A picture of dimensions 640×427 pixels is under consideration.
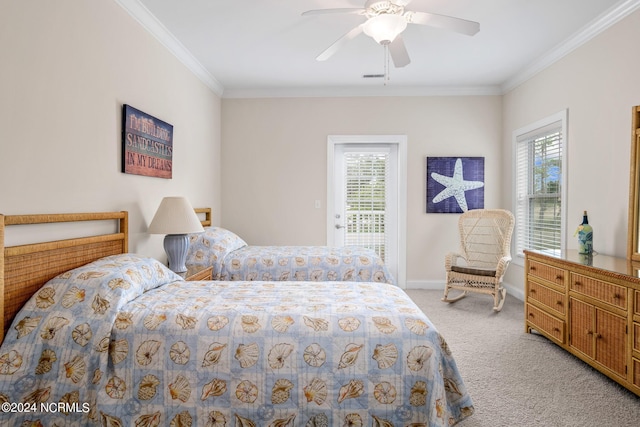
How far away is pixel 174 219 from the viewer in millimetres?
2814

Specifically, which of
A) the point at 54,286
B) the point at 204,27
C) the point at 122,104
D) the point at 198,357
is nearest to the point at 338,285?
the point at 198,357

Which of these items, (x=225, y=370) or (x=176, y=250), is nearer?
(x=225, y=370)

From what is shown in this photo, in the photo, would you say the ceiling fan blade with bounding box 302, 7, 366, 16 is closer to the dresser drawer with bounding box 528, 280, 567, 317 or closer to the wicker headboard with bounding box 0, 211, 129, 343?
the wicker headboard with bounding box 0, 211, 129, 343

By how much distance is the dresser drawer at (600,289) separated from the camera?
2145mm

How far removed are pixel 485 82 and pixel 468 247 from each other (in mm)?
2065

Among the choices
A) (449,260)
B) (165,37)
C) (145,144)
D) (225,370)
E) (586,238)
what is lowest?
(225,370)

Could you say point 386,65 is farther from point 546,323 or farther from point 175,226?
point 546,323

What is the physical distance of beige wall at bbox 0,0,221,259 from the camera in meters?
1.77

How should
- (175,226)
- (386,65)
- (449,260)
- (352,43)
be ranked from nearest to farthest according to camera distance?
(175,226) < (352,43) < (386,65) < (449,260)

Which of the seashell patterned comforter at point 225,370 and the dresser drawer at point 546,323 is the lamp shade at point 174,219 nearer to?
the seashell patterned comforter at point 225,370

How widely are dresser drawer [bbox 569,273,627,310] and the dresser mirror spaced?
A: 0.42 meters

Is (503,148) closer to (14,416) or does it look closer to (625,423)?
(625,423)

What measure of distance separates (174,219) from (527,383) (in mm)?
2704

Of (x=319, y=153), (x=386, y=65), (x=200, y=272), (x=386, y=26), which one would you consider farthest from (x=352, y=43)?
(x=200, y=272)
